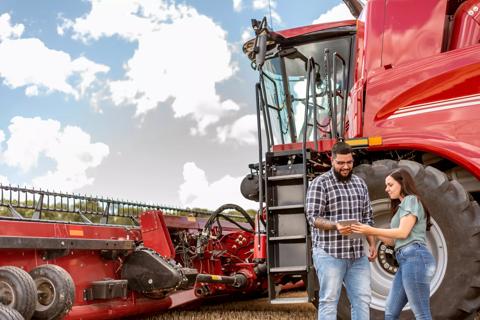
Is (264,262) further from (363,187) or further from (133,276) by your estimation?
(363,187)

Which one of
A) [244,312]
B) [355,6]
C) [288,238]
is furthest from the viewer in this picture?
[355,6]

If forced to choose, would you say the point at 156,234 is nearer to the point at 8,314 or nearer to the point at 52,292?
the point at 52,292

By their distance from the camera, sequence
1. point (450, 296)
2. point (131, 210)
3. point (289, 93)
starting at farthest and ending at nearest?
point (131, 210), point (289, 93), point (450, 296)

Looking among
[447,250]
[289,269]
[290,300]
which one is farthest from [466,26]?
[290,300]

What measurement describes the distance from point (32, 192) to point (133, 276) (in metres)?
1.72

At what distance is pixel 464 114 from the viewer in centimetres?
465

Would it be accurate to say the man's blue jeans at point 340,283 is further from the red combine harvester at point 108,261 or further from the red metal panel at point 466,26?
the red metal panel at point 466,26

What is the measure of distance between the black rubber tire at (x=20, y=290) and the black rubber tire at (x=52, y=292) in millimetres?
179

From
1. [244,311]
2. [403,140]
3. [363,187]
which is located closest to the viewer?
[363,187]

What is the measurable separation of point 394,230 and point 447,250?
1.07m

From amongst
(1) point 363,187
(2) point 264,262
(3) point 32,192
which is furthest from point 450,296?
(3) point 32,192

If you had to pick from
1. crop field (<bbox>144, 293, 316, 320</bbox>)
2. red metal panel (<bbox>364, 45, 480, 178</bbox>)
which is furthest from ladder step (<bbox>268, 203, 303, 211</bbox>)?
crop field (<bbox>144, 293, 316, 320</bbox>)

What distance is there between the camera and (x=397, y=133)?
4891 mm

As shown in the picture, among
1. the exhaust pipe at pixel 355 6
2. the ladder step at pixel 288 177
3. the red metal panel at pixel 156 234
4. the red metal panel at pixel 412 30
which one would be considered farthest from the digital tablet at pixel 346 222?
the exhaust pipe at pixel 355 6
